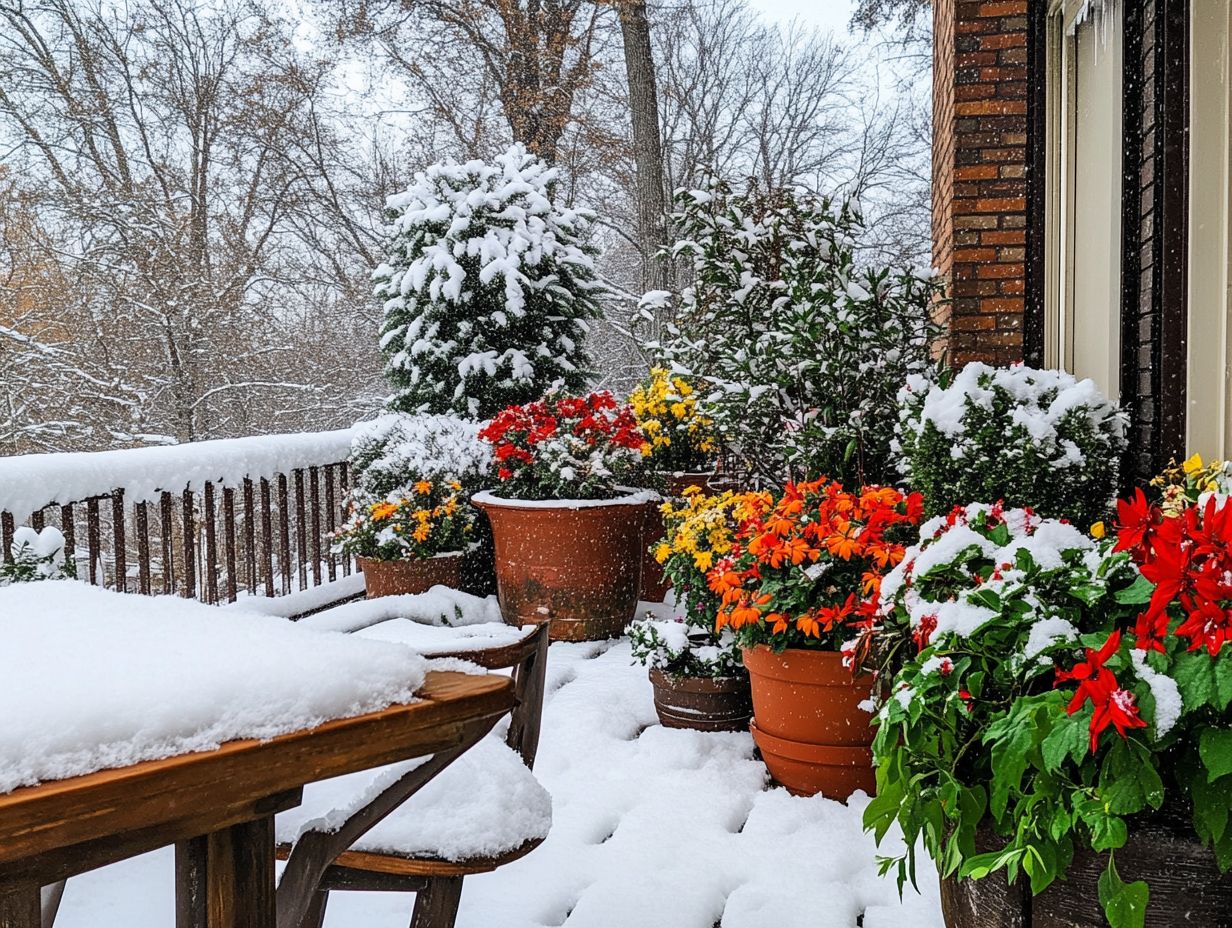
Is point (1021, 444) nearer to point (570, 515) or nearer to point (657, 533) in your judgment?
point (570, 515)

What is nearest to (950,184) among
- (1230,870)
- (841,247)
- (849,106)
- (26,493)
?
(841,247)

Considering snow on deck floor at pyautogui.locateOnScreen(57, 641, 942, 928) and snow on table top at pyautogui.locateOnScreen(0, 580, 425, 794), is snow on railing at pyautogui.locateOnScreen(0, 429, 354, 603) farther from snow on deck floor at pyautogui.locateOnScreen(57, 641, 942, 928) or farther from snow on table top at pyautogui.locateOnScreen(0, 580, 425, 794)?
snow on table top at pyautogui.locateOnScreen(0, 580, 425, 794)

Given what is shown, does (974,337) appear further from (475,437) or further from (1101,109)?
(475,437)

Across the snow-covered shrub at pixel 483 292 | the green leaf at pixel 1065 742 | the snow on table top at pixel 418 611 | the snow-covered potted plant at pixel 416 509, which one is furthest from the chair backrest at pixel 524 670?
the snow-covered shrub at pixel 483 292

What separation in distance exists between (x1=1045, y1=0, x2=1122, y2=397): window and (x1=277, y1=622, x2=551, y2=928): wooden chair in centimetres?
205

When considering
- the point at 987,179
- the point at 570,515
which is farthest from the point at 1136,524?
the point at 987,179

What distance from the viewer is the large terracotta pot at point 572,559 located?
402 centimetres

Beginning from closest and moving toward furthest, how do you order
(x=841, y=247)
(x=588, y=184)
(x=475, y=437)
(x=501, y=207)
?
(x=841, y=247), (x=475, y=437), (x=501, y=207), (x=588, y=184)

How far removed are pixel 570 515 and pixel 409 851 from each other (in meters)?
2.64

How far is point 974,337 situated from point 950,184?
682 mm

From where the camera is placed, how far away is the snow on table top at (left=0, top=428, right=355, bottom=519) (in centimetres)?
301

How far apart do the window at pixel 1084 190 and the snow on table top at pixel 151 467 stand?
3.35 metres

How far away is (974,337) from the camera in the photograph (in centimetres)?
405

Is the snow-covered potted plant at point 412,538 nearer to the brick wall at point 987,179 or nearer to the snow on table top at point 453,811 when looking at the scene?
the brick wall at point 987,179
